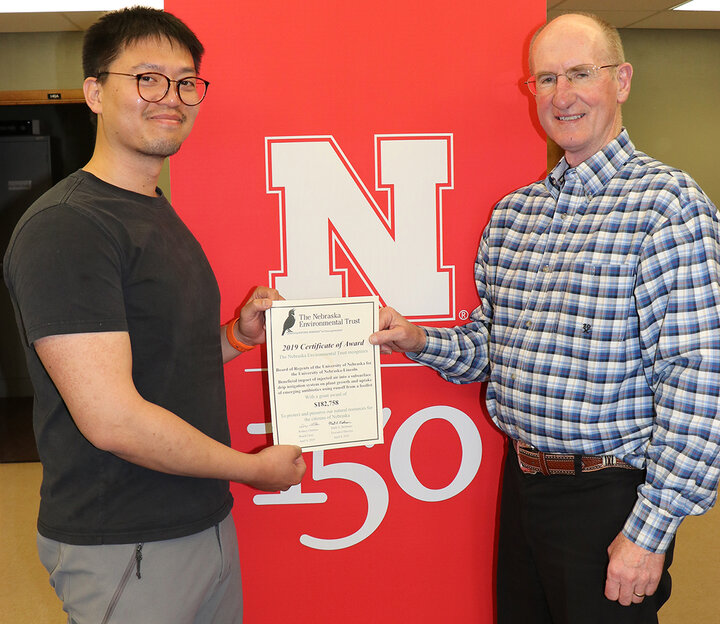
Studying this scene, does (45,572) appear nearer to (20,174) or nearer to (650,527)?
(650,527)

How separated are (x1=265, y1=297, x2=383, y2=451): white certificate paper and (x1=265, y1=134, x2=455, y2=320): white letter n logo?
10.8 inches

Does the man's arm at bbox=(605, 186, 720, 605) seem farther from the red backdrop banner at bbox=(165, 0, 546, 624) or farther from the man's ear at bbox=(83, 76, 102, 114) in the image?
the man's ear at bbox=(83, 76, 102, 114)

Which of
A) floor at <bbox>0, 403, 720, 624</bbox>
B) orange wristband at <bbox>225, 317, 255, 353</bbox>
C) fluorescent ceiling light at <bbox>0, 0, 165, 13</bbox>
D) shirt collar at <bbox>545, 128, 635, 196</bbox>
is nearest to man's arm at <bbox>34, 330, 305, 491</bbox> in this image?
orange wristband at <bbox>225, 317, 255, 353</bbox>

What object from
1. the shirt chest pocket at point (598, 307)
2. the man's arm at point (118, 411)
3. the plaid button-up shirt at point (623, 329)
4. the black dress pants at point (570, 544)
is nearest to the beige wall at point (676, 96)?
the plaid button-up shirt at point (623, 329)

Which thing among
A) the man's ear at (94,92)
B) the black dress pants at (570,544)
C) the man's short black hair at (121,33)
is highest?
the man's short black hair at (121,33)

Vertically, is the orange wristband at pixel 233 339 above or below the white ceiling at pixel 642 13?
below

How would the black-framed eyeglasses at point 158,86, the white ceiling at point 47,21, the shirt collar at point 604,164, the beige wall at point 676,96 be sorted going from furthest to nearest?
the beige wall at point 676,96 < the white ceiling at point 47,21 < the shirt collar at point 604,164 < the black-framed eyeglasses at point 158,86

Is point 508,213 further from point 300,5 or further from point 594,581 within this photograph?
point 594,581

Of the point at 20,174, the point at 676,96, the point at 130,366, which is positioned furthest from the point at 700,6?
the point at 130,366

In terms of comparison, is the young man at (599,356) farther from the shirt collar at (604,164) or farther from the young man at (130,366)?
the young man at (130,366)

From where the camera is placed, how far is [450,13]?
1.87 metres

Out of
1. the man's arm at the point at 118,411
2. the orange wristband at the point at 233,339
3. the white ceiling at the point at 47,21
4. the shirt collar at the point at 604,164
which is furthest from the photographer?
the white ceiling at the point at 47,21

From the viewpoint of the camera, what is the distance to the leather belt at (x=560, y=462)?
1.52m

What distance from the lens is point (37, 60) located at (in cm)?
573
